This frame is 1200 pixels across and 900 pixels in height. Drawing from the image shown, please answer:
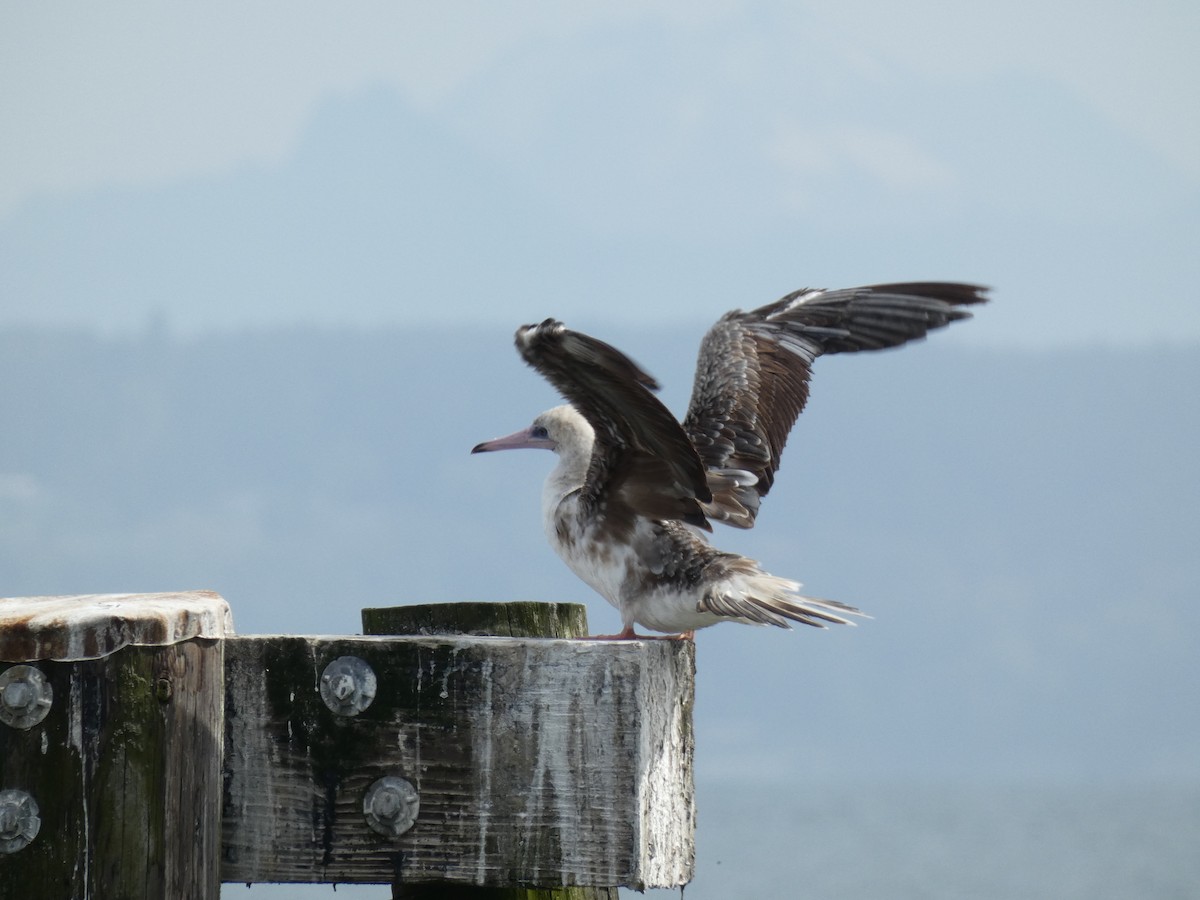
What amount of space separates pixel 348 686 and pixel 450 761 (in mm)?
304

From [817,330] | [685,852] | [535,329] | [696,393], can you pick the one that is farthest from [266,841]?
[817,330]

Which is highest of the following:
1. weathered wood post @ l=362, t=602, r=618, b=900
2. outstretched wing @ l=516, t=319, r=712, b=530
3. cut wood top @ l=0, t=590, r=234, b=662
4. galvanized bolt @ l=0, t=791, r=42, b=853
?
outstretched wing @ l=516, t=319, r=712, b=530

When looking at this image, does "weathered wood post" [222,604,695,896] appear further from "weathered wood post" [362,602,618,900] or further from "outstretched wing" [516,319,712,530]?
"outstretched wing" [516,319,712,530]

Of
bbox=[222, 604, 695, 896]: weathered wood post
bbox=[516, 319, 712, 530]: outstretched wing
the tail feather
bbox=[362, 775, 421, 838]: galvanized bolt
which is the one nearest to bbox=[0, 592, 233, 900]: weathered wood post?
bbox=[222, 604, 695, 896]: weathered wood post

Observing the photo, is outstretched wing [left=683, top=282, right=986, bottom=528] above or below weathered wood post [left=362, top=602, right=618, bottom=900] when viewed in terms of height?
above

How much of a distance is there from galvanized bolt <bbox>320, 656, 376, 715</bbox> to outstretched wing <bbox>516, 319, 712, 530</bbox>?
4.18ft

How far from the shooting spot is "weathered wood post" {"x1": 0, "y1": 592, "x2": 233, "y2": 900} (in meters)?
3.40

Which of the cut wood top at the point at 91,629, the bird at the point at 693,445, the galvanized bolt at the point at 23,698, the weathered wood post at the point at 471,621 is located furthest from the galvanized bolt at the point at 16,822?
the bird at the point at 693,445

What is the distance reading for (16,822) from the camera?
3.39 meters

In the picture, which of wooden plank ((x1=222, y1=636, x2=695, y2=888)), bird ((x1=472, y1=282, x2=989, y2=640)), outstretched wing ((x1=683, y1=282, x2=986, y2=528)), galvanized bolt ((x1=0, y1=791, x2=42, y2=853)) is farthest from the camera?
outstretched wing ((x1=683, y1=282, x2=986, y2=528))

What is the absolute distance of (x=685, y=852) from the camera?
162 inches

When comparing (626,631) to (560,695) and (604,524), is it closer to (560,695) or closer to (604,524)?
(604,524)

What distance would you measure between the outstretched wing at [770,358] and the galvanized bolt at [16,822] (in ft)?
11.0

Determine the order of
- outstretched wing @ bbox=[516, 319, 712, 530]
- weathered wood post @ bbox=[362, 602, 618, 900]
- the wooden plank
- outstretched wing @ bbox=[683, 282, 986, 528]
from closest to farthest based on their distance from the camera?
1. the wooden plank
2. weathered wood post @ bbox=[362, 602, 618, 900]
3. outstretched wing @ bbox=[516, 319, 712, 530]
4. outstretched wing @ bbox=[683, 282, 986, 528]
